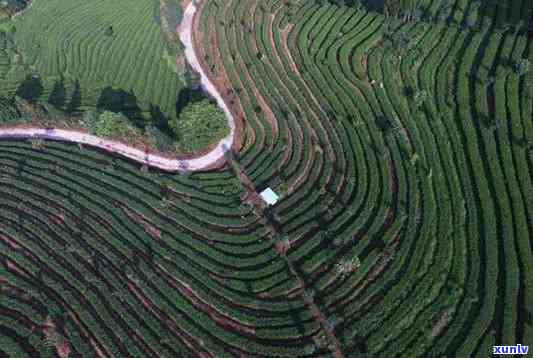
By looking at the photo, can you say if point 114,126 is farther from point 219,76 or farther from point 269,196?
point 269,196

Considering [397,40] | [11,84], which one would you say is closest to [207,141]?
Result: [397,40]

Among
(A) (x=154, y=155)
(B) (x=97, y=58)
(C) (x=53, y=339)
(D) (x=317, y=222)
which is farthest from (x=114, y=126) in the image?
(D) (x=317, y=222)

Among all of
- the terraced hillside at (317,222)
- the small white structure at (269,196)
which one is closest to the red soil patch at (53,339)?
the terraced hillside at (317,222)

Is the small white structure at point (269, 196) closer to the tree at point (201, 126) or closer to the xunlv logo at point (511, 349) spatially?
the tree at point (201, 126)

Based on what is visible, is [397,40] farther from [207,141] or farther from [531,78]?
[207,141]

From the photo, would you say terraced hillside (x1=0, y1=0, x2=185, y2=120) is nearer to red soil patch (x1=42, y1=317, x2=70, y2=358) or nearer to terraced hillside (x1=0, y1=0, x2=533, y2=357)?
terraced hillside (x1=0, y1=0, x2=533, y2=357)

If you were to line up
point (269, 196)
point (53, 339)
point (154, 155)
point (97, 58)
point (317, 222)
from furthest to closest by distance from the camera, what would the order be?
1. point (97, 58)
2. point (154, 155)
3. point (269, 196)
4. point (317, 222)
5. point (53, 339)
